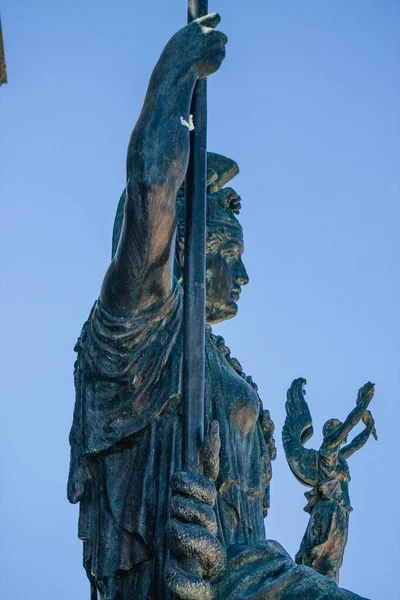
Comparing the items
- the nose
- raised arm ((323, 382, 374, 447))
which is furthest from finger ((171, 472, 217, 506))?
the nose

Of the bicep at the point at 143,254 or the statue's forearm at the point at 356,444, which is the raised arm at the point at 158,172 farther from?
the statue's forearm at the point at 356,444

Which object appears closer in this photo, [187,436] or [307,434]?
[187,436]

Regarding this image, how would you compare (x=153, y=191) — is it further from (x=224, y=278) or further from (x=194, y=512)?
(x=194, y=512)

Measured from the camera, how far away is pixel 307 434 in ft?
33.3

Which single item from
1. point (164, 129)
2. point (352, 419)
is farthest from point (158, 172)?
point (352, 419)

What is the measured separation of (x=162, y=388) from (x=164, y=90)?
1478 mm

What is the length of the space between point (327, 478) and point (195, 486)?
5.65ft

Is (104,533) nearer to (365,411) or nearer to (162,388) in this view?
(162,388)

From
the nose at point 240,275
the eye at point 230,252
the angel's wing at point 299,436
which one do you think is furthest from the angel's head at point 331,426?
the eye at point 230,252

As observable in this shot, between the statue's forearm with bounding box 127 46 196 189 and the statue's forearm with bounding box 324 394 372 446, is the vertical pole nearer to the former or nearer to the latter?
the statue's forearm with bounding box 127 46 196 189

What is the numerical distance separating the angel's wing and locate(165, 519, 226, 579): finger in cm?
177

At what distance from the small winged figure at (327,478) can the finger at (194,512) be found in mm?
1511

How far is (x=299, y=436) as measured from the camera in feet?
33.1

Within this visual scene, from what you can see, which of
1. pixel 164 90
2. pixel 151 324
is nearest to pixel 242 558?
pixel 151 324
